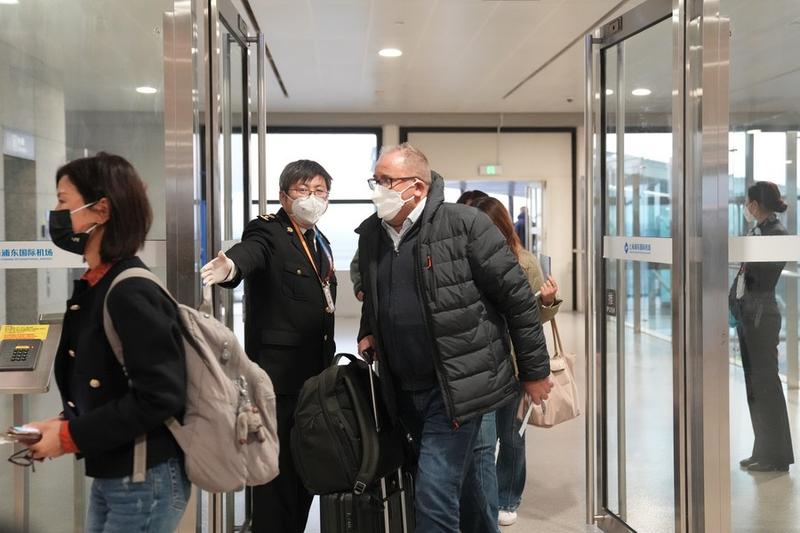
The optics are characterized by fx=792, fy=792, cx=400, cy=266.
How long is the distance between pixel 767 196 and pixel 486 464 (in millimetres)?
1447

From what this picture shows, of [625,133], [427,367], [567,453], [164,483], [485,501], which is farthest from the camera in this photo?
[567,453]

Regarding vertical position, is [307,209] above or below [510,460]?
above

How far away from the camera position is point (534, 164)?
13.8 metres

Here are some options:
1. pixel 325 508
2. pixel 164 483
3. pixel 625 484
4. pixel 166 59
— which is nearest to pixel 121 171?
pixel 164 483

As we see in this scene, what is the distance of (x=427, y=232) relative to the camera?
8.79ft

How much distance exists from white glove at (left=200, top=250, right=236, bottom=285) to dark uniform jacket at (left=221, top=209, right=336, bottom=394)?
1.00ft

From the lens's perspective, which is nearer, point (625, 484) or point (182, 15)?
point (182, 15)

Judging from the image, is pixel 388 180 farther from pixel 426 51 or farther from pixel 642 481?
pixel 426 51

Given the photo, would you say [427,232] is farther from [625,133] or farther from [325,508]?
[625,133]

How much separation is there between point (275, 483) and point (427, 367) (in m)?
0.96

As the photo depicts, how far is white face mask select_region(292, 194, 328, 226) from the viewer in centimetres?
323

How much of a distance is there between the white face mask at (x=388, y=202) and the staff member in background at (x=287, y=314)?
547 mm

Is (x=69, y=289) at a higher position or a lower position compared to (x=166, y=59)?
lower

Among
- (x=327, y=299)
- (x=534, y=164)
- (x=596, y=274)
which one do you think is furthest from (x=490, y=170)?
(x=327, y=299)
